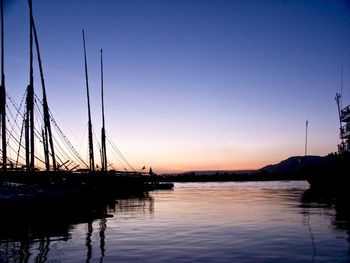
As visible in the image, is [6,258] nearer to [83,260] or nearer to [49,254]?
[49,254]

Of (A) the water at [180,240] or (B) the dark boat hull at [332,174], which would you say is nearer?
(A) the water at [180,240]

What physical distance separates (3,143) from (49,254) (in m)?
17.9

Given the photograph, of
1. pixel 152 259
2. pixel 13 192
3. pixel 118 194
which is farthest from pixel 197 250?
pixel 118 194

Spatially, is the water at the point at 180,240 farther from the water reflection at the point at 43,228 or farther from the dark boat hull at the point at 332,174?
the dark boat hull at the point at 332,174

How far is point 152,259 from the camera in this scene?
1599cm

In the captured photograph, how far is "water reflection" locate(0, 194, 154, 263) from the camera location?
17422 millimetres

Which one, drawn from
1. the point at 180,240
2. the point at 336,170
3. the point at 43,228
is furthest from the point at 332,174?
the point at 43,228

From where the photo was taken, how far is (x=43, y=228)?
26094 mm

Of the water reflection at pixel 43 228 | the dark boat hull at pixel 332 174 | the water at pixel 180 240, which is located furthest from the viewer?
the dark boat hull at pixel 332 174

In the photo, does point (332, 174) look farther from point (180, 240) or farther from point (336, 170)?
point (180, 240)

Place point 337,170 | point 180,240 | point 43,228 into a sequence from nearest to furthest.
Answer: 1. point 180,240
2. point 43,228
3. point 337,170

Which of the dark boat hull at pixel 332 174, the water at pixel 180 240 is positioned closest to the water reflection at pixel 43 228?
Answer: the water at pixel 180 240

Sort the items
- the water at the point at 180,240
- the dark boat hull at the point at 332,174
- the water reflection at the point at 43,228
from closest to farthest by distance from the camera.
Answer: the water at the point at 180,240 → the water reflection at the point at 43,228 → the dark boat hull at the point at 332,174

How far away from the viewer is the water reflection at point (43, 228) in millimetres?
17422
